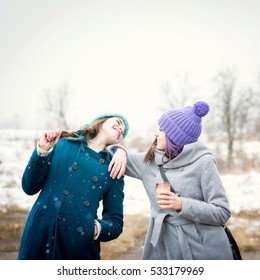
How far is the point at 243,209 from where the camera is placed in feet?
11.5

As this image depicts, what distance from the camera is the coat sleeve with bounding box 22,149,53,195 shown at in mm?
1413

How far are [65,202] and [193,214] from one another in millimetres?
539

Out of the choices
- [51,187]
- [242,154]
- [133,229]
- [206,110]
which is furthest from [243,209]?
[51,187]

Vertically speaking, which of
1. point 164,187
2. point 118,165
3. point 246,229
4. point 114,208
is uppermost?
point 118,165

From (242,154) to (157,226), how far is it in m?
3.97

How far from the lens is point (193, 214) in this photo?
4.60ft

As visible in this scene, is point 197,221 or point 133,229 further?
point 133,229

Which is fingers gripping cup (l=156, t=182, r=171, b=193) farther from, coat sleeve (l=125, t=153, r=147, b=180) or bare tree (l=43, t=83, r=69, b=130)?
bare tree (l=43, t=83, r=69, b=130)

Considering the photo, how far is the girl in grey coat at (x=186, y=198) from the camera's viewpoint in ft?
4.65

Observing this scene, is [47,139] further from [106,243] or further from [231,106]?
[231,106]

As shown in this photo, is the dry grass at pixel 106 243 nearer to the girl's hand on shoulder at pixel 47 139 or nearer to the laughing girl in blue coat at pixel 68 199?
the laughing girl in blue coat at pixel 68 199

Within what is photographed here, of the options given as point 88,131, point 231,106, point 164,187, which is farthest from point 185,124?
point 231,106
